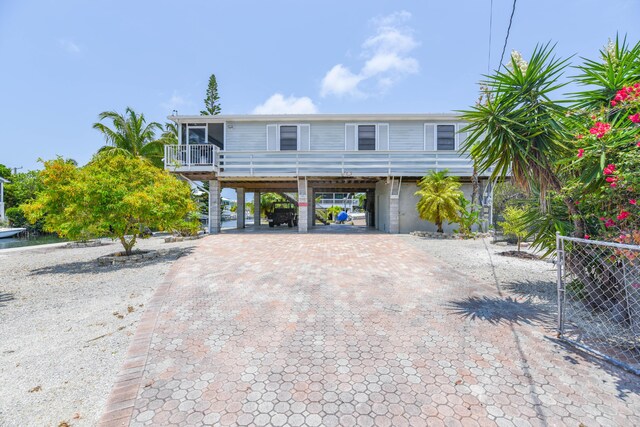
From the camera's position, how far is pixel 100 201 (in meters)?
7.29

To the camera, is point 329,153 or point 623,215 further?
point 329,153

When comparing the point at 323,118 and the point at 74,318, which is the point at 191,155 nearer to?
the point at 323,118

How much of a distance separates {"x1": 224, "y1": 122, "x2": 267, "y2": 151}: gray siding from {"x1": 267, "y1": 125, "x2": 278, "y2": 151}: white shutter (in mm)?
225

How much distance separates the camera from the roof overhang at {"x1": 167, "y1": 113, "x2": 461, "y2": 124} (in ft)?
46.9

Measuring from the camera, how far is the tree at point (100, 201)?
7.08 meters

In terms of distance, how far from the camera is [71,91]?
45.9 feet

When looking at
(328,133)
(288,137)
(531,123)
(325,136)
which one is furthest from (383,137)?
(531,123)

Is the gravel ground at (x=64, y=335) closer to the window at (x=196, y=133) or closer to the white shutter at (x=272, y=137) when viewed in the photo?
the white shutter at (x=272, y=137)

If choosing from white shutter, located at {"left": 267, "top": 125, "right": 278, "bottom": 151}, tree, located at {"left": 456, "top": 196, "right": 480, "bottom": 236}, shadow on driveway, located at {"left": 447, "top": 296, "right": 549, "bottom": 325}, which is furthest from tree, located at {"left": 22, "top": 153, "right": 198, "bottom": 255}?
tree, located at {"left": 456, "top": 196, "right": 480, "bottom": 236}

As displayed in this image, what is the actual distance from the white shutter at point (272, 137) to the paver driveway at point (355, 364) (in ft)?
35.9

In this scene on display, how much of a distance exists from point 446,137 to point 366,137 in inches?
170

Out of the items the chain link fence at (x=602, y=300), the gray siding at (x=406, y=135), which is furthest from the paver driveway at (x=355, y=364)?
the gray siding at (x=406, y=135)

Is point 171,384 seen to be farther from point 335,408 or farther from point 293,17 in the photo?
point 293,17

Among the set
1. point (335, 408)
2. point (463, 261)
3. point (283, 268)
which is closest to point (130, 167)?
point (283, 268)
